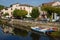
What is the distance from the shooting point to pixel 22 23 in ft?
152

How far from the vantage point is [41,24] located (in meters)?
40.3

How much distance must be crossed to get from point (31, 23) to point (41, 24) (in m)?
3.30

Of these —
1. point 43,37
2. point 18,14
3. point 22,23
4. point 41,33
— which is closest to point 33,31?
point 41,33

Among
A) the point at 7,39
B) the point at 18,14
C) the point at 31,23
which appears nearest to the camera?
the point at 7,39

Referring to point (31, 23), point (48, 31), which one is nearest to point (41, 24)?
point (31, 23)

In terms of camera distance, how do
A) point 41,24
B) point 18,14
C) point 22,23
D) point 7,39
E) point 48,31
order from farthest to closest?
point 18,14 → point 22,23 → point 41,24 → point 48,31 → point 7,39

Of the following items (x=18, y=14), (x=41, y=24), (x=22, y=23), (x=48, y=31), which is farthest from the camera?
(x=18, y=14)

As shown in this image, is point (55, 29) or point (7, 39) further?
point (55, 29)

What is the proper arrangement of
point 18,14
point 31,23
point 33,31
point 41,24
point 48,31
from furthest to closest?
point 18,14 → point 31,23 → point 41,24 → point 33,31 → point 48,31

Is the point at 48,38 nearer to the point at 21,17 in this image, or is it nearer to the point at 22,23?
the point at 22,23

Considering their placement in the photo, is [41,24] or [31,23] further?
[31,23]

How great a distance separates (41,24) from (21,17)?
744 inches

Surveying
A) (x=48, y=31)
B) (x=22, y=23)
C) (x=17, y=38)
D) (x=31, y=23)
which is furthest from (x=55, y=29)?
(x=22, y=23)

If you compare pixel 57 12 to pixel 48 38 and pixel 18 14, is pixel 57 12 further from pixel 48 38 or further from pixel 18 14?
pixel 48 38
